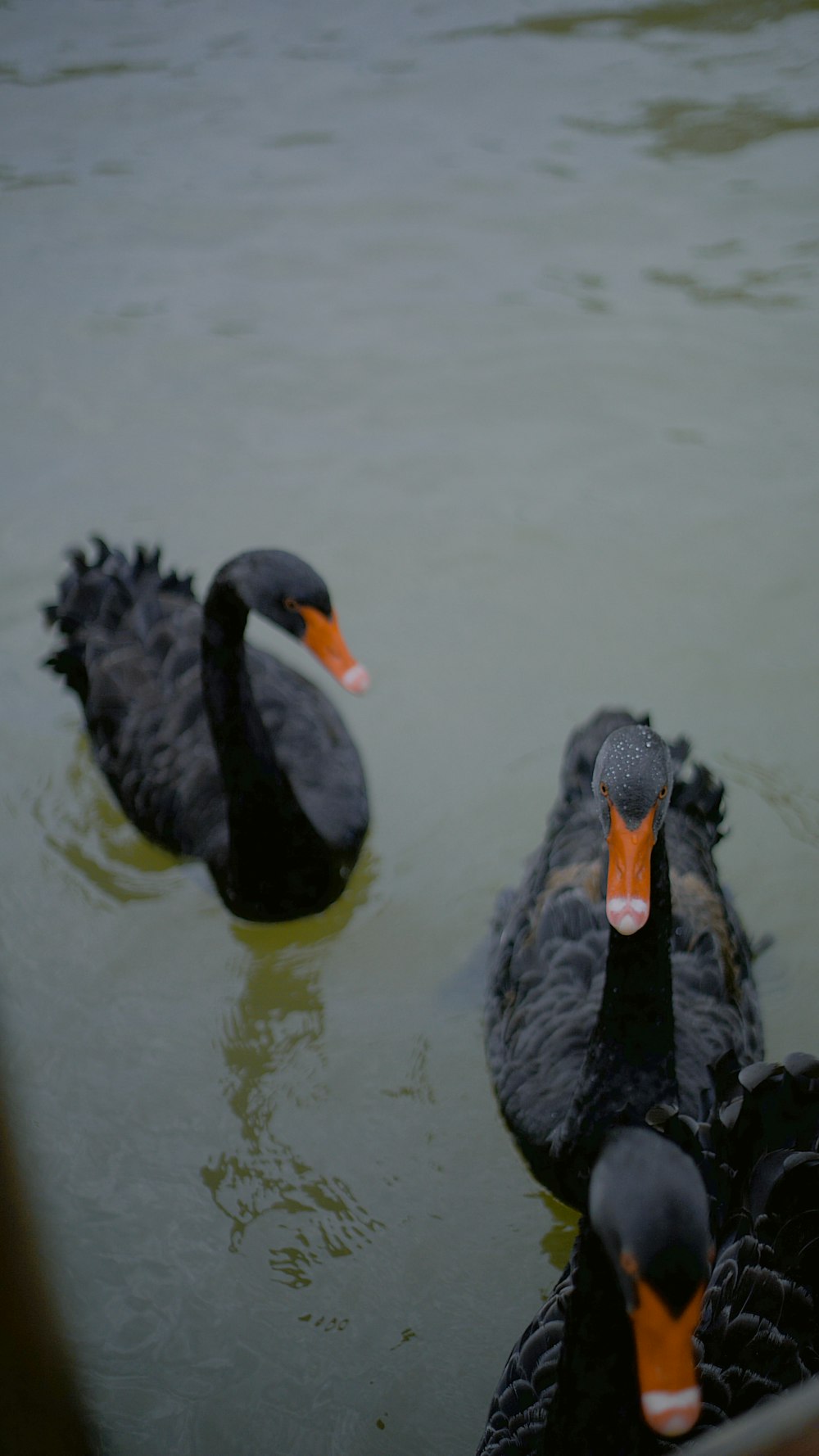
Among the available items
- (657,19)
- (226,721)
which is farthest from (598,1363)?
(657,19)

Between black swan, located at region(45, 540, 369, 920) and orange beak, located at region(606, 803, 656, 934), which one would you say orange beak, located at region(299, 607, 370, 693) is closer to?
black swan, located at region(45, 540, 369, 920)

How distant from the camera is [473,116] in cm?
770

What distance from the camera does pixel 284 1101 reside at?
301 centimetres

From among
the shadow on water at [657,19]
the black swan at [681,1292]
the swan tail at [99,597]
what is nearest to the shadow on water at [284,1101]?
the black swan at [681,1292]

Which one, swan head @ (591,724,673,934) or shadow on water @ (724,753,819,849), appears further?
shadow on water @ (724,753,819,849)

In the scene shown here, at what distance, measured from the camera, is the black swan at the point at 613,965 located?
7.18ft

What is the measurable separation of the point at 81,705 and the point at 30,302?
3022 mm

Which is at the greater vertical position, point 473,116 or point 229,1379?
point 473,116

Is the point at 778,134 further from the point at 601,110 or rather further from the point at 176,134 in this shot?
the point at 176,134

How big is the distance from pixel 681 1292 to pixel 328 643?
1.80 m

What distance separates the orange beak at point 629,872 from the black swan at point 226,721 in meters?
0.90

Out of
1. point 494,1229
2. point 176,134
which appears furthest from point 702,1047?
point 176,134

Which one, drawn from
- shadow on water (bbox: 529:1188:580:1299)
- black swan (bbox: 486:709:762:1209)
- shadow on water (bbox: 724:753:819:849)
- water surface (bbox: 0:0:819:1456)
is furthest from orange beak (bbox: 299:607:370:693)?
shadow on water (bbox: 724:753:819:849)

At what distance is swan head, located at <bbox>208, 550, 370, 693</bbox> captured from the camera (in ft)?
9.65
